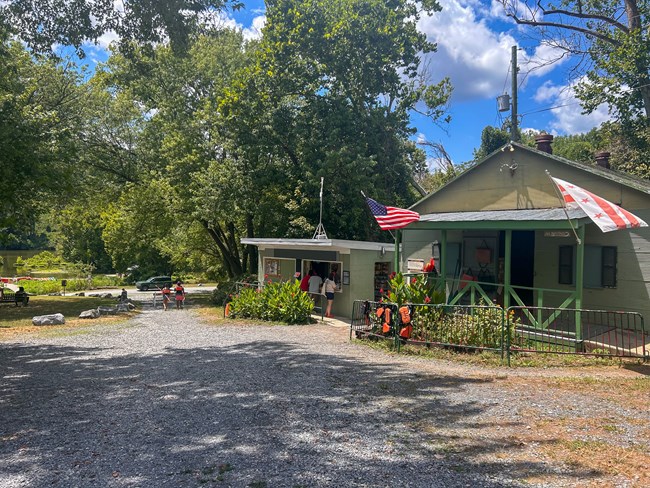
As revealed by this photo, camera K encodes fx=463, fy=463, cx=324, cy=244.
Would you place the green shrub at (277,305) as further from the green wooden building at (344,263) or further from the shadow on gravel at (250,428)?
the shadow on gravel at (250,428)

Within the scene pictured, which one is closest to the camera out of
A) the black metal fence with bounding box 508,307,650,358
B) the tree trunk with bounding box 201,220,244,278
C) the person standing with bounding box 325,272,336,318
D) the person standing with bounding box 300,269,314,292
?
the black metal fence with bounding box 508,307,650,358

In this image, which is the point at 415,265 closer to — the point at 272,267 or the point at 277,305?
the point at 277,305

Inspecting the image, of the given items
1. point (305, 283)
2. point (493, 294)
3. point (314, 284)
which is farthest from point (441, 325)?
point (305, 283)

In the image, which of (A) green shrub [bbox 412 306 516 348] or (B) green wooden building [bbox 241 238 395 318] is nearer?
(A) green shrub [bbox 412 306 516 348]

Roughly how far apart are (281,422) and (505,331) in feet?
18.4

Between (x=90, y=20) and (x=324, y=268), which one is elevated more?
(x=90, y=20)

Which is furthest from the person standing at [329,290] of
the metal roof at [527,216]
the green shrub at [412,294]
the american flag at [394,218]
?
the metal roof at [527,216]

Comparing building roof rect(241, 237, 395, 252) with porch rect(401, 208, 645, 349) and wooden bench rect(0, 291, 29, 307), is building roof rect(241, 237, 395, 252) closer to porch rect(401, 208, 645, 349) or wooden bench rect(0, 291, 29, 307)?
porch rect(401, 208, 645, 349)

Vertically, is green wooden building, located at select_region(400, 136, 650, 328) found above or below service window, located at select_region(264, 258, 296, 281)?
above

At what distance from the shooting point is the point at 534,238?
42.0 feet

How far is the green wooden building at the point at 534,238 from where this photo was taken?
10484 mm

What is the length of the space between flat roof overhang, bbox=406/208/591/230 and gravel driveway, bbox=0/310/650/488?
357 cm

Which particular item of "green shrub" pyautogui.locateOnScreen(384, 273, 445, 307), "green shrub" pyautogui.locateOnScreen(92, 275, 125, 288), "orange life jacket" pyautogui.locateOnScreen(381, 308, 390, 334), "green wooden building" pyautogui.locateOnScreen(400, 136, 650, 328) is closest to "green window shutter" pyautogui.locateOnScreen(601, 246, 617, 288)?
"green wooden building" pyautogui.locateOnScreen(400, 136, 650, 328)

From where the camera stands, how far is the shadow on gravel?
436 cm
